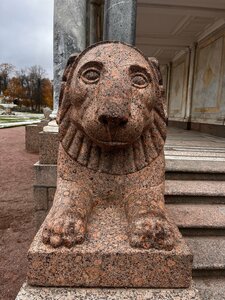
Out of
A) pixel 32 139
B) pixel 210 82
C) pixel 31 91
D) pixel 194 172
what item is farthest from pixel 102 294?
pixel 31 91

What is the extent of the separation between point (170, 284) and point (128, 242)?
Answer: 304mm

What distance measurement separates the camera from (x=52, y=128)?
3.80 meters

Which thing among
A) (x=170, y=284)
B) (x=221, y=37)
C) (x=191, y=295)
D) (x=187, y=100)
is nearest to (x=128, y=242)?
(x=170, y=284)

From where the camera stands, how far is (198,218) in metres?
2.61

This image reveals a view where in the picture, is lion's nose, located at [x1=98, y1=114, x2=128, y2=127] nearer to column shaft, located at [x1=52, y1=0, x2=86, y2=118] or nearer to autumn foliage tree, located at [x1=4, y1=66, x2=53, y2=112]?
column shaft, located at [x1=52, y1=0, x2=86, y2=118]

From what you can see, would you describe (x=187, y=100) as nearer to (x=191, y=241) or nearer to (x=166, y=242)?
(x=191, y=241)

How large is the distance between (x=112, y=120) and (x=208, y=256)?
60.2 inches

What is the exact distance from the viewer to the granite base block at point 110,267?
4.55ft

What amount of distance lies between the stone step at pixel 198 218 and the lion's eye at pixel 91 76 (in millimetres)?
1601

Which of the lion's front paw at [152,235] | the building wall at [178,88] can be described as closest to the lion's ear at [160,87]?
the lion's front paw at [152,235]

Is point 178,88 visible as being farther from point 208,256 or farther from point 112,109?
point 112,109

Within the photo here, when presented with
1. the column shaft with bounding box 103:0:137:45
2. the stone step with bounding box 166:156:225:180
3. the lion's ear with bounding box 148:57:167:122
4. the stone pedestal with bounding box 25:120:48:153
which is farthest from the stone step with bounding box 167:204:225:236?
the stone pedestal with bounding box 25:120:48:153

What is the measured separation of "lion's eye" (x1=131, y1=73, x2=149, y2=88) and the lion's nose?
27 centimetres

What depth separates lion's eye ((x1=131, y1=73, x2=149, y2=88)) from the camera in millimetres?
1584
